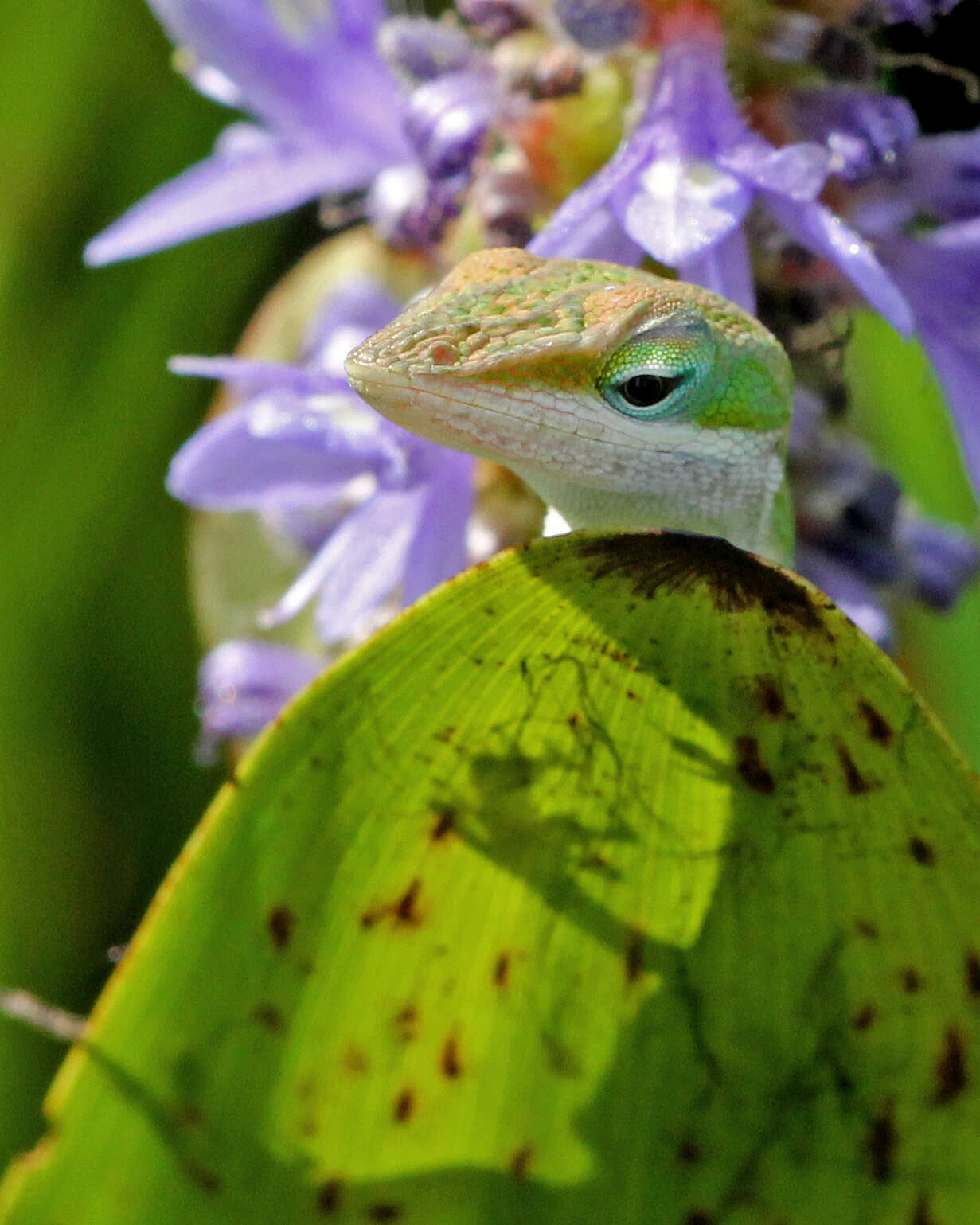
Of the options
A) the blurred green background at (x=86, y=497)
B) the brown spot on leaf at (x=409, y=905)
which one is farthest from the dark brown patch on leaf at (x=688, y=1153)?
the blurred green background at (x=86, y=497)

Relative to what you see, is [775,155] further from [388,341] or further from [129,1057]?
[129,1057]

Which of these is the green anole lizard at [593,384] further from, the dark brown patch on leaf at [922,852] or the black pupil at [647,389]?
the dark brown patch on leaf at [922,852]

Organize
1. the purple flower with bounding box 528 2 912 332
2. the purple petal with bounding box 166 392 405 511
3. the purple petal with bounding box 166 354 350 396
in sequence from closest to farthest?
1. the purple flower with bounding box 528 2 912 332
2. the purple petal with bounding box 166 354 350 396
3. the purple petal with bounding box 166 392 405 511

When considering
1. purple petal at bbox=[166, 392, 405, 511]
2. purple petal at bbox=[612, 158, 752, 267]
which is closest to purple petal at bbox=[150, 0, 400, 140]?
purple petal at bbox=[166, 392, 405, 511]

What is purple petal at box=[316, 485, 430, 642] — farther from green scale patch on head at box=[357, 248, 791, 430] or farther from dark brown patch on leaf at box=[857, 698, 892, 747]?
dark brown patch on leaf at box=[857, 698, 892, 747]

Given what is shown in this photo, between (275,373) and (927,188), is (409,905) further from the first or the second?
(927,188)

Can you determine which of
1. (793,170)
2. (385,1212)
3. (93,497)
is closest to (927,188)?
(793,170)
